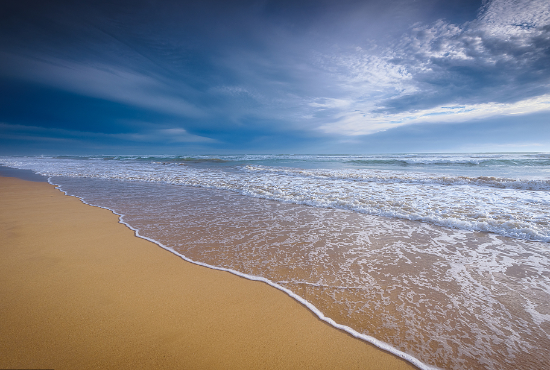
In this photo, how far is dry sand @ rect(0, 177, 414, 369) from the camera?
1.69 meters

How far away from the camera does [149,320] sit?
80.8 inches

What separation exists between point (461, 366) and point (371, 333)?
0.62 metres

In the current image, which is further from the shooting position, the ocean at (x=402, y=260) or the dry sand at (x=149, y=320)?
the ocean at (x=402, y=260)

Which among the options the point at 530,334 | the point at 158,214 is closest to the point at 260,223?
the point at 158,214

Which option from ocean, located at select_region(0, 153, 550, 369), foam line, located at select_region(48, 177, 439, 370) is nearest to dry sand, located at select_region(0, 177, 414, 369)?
foam line, located at select_region(48, 177, 439, 370)

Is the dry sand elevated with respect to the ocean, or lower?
elevated

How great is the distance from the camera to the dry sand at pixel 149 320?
1.69 meters

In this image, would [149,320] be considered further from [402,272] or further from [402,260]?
[402,260]

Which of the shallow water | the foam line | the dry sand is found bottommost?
the shallow water

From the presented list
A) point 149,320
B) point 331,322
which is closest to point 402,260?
point 331,322

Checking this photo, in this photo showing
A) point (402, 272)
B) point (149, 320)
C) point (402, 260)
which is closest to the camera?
point (149, 320)

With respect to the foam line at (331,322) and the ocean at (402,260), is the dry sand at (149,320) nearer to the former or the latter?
the foam line at (331,322)

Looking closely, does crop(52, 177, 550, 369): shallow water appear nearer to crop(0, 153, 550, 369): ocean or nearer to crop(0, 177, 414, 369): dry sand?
crop(0, 153, 550, 369): ocean

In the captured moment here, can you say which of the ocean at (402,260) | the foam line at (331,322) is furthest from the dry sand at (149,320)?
the ocean at (402,260)
